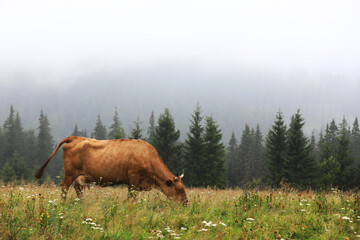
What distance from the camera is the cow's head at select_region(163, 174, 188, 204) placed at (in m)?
7.80

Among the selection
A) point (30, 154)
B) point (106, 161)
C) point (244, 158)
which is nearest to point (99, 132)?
point (30, 154)

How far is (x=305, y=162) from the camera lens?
33.2 meters

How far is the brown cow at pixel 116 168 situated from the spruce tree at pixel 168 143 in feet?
81.7

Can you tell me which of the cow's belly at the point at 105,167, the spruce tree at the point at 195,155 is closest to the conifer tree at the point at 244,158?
the spruce tree at the point at 195,155

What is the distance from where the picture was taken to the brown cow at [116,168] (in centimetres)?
784

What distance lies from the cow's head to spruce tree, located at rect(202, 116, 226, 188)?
24823 millimetres

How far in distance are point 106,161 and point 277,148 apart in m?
30.9

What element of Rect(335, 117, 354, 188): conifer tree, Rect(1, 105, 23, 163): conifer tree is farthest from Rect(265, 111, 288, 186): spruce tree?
Rect(1, 105, 23, 163): conifer tree

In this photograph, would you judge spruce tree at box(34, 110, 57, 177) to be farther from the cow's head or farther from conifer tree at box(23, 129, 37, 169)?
the cow's head

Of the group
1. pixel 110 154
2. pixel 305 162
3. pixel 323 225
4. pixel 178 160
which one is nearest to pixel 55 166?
pixel 178 160

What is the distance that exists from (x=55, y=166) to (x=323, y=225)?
244ft

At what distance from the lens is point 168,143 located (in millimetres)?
33562

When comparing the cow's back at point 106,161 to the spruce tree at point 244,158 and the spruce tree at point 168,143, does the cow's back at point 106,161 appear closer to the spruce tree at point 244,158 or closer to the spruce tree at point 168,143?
the spruce tree at point 168,143

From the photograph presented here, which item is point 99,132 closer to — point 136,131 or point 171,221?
point 136,131
